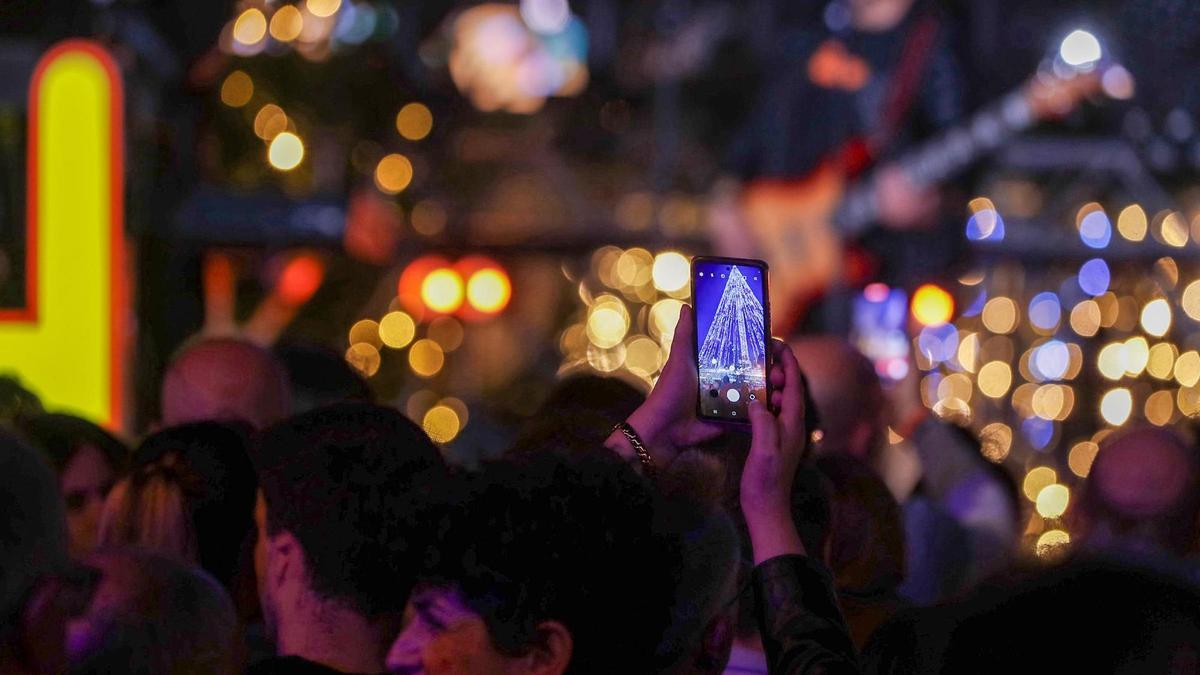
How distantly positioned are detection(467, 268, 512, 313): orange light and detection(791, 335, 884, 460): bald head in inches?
290

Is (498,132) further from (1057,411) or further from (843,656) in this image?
(843,656)

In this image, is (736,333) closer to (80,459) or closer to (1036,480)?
(80,459)

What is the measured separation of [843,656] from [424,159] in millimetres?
Result: 12129

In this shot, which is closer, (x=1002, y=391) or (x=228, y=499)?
(x=228, y=499)

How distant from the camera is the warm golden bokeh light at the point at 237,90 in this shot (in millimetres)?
12086

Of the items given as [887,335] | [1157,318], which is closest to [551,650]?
[887,335]

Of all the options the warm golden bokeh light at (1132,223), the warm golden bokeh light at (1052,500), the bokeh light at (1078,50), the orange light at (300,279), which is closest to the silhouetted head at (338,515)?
the warm golden bokeh light at (1052,500)

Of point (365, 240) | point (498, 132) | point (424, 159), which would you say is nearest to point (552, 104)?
point (498, 132)

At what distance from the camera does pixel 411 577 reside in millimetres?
2176

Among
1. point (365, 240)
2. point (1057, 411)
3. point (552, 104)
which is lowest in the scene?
point (1057, 411)

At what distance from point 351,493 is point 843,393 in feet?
6.09

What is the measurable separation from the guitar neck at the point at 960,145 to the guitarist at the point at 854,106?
7 cm

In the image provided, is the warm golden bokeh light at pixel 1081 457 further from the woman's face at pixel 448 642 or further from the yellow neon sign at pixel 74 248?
the woman's face at pixel 448 642

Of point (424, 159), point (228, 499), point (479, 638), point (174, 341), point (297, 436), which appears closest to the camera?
point (479, 638)
